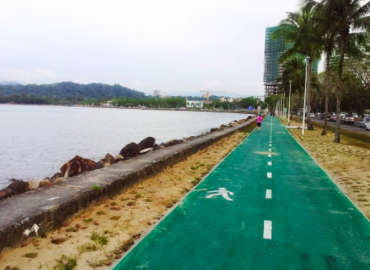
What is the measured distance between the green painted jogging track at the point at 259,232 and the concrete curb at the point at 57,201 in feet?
5.25

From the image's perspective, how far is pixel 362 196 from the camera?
8.63 metres

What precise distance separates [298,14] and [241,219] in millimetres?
30954

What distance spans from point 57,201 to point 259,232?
372 cm

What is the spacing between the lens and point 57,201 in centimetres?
614

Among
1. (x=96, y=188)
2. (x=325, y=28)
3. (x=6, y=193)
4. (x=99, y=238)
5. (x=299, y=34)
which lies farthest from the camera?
(x=299, y=34)

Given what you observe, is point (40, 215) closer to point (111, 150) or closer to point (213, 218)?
point (213, 218)

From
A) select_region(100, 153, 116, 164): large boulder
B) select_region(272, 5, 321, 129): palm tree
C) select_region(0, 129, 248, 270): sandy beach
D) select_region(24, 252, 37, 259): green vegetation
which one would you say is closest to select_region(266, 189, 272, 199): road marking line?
select_region(0, 129, 248, 270): sandy beach

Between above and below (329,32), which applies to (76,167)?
below

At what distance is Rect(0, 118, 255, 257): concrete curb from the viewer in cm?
498

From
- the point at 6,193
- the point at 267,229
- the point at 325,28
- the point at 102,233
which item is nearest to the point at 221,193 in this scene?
→ the point at 267,229

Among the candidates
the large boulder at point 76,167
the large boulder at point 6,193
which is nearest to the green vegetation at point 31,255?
the large boulder at point 6,193

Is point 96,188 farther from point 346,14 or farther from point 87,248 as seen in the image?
point 346,14

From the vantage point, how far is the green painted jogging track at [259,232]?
15.8 ft

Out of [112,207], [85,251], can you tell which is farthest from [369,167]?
[85,251]
